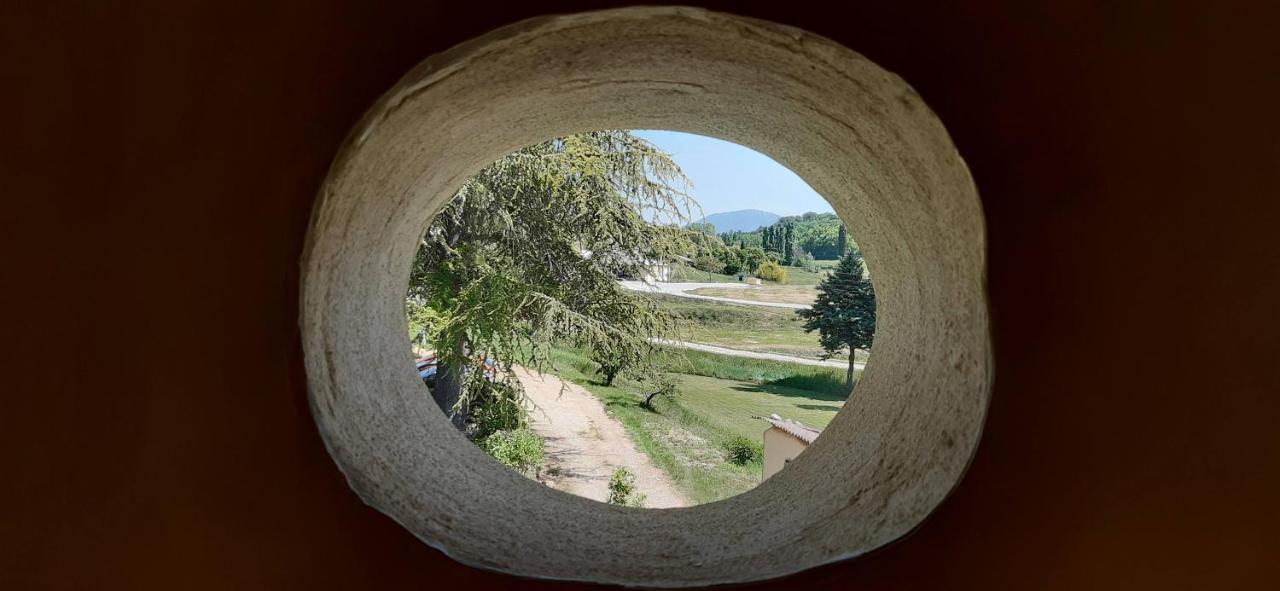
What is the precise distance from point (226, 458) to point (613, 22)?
2.34 feet

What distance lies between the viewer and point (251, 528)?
919 mm

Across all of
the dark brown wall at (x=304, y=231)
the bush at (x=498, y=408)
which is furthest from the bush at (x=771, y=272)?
the dark brown wall at (x=304, y=231)

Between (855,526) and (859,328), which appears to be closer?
(855,526)

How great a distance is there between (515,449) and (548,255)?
2.13 metres

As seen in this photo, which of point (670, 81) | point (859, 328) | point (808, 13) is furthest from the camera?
point (859, 328)

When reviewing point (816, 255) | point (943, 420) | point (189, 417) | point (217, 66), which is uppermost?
point (816, 255)

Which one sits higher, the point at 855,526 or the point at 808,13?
the point at 808,13

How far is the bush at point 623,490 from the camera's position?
28.6 ft

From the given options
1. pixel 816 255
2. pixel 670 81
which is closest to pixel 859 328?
pixel 816 255

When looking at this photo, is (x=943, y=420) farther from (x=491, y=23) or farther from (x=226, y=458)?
(x=226, y=458)

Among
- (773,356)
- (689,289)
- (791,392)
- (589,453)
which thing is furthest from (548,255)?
(791,392)

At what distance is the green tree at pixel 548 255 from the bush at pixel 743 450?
317 centimetres

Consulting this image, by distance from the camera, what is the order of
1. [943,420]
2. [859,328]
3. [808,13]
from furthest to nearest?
[859,328]
[943,420]
[808,13]

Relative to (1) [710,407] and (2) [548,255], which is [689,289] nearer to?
(1) [710,407]
